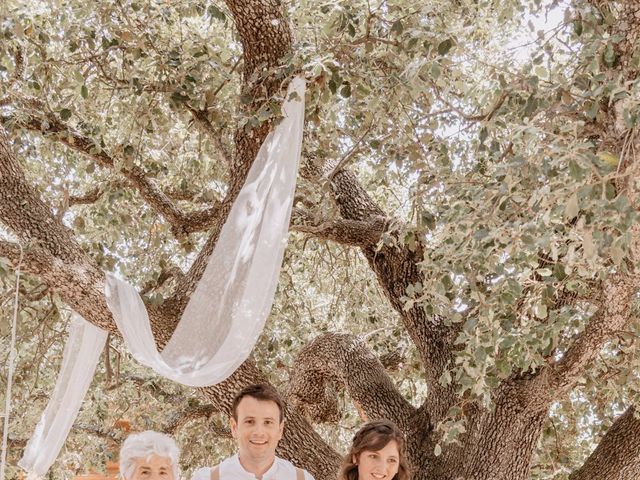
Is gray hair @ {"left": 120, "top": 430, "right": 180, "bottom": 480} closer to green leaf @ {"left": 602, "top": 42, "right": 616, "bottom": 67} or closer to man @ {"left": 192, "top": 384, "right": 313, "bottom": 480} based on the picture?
man @ {"left": 192, "top": 384, "right": 313, "bottom": 480}

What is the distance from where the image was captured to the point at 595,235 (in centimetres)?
265

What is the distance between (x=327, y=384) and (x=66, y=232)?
5.82 feet

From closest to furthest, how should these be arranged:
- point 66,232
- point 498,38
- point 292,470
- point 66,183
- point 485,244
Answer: point 292,470, point 485,244, point 66,232, point 498,38, point 66,183

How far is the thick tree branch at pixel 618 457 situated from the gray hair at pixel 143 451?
2.70 m

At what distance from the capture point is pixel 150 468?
2553 mm

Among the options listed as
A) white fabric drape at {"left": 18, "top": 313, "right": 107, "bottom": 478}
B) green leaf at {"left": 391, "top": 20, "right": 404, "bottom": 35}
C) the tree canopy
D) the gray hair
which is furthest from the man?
white fabric drape at {"left": 18, "top": 313, "right": 107, "bottom": 478}

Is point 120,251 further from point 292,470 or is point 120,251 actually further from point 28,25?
point 292,470

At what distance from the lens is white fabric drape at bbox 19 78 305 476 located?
378 cm

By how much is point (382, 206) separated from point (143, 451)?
3533mm

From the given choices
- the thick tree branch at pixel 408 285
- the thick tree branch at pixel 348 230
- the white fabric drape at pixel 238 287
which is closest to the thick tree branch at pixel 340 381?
the thick tree branch at pixel 408 285

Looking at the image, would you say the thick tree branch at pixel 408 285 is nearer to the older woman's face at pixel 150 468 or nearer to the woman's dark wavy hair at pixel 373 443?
the woman's dark wavy hair at pixel 373 443

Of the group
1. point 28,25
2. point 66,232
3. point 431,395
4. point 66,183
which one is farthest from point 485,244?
point 66,183

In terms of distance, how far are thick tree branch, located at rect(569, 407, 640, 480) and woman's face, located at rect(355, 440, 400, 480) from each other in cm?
228

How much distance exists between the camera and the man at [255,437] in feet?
8.95
